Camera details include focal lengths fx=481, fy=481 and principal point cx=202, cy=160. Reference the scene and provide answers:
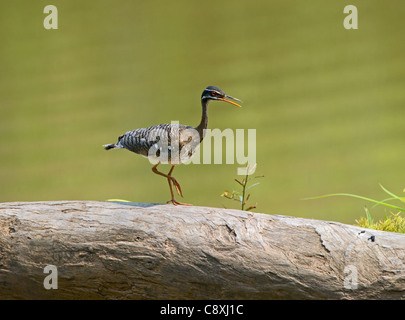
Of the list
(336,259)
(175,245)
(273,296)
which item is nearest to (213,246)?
(175,245)

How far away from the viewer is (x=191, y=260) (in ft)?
5.22

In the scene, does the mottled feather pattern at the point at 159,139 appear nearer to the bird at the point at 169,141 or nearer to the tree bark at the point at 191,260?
the bird at the point at 169,141

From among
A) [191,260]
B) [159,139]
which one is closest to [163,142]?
[159,139]

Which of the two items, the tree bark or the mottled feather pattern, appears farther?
the mottled feather pattern

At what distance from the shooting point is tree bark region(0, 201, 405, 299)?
5.19ft

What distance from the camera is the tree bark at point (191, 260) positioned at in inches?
62.2

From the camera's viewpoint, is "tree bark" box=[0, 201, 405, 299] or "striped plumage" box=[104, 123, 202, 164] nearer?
"tree bark" box=[0, 201, 405, 299]

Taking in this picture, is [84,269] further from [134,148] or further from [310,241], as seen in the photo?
[310,241]

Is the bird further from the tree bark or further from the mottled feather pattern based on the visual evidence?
the tree bark

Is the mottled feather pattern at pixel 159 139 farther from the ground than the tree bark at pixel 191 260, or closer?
farther from the ground

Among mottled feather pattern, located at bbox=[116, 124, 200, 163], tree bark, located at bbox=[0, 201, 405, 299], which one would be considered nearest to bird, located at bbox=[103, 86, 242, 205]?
mottled feather pattern, located at bbox=[116, 124, 200, 163]

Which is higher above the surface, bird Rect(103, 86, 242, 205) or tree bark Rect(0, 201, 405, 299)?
bird Rect(103, 86, 242, 205)

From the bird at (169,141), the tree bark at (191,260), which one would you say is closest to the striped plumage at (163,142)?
the bird at (169,141)

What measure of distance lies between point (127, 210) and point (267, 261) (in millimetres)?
525
